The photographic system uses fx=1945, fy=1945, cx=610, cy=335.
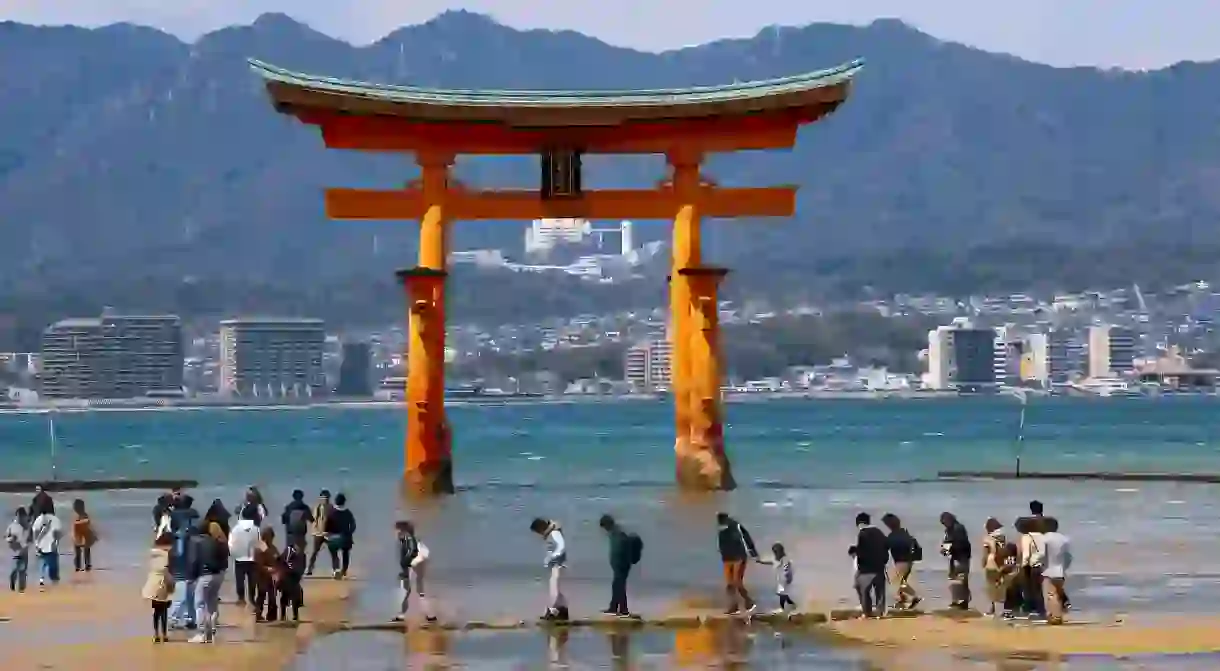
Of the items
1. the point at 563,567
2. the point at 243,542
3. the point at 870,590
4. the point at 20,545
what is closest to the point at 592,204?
the point at 20,545

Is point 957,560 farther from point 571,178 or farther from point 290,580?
point 571,178

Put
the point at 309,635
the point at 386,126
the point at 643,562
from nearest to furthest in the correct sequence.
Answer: the point at 309,635 < the point at 643,562 < the point at 386,126

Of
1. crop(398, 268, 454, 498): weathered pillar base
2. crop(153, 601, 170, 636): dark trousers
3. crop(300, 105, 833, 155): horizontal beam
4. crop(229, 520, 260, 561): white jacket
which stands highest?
crop(300, 105, 833, 155): horizontal beam

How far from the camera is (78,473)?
8156 centimetres

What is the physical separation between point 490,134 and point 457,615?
23.5m

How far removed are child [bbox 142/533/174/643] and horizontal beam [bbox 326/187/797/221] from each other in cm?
2484

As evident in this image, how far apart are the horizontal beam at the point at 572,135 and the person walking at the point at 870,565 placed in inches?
940

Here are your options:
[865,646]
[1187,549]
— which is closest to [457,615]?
[865,646]

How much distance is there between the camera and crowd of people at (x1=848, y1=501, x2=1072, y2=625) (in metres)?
21.6

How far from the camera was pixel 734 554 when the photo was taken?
890 inches

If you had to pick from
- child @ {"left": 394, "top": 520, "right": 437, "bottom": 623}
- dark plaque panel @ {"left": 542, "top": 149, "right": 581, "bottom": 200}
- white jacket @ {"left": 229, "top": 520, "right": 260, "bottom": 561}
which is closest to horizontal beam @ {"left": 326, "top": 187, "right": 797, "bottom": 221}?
dark plaque panel @ {"left": 542, "top": 149, "right": 581, "bottom": 200}

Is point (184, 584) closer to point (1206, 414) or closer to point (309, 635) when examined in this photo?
point (309, 635)

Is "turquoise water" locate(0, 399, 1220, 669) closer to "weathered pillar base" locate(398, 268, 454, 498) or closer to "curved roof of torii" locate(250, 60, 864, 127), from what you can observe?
"weathered pillar base" locate(398, 268, 454, 498)

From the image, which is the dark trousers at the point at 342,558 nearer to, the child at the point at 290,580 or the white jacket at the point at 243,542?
the child at the point at 290,580
